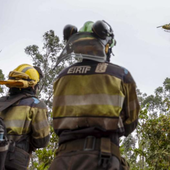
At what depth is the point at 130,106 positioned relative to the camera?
86.0 inches

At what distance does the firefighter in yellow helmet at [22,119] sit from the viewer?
10.5 feet

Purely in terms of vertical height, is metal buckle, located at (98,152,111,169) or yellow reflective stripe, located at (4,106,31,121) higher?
yellow reflective stripe, located at (4,106,31,121)

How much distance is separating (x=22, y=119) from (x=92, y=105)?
149 centimetres

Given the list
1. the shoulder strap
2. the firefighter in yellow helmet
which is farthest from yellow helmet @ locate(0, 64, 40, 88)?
the shoulder strap

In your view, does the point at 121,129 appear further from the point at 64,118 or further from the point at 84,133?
the point at 64,118

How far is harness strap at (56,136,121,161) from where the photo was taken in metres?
1.89

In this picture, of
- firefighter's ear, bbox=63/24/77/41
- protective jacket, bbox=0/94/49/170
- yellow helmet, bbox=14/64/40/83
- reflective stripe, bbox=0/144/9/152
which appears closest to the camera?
firefighter's ear, bbox=63/24/77/41

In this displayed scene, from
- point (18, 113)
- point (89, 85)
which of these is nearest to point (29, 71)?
point (18, 113)

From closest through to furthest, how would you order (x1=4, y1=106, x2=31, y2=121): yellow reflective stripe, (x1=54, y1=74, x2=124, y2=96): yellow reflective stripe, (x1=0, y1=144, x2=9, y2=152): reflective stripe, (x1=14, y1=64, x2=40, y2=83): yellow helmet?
(x1=54, y1=74, x2=124, y2=96): yellow reflective stripe
(x1=0, y1=144, x2=9, y2=152): reflective stripe
(x1=4, y1=106, x2=31, y2=121): yellow reflective stripe
(x1=14, y1=64, x2=40, y2=83): yellow helmet

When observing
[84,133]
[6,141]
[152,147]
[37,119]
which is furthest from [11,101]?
[152,147]

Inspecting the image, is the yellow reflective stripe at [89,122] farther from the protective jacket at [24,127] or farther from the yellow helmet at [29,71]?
the yellow helmet at [29,71]

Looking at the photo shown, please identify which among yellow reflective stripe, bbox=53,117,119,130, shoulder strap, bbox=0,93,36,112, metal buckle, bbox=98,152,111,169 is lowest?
metal buckle, bbox=98,152,111,169

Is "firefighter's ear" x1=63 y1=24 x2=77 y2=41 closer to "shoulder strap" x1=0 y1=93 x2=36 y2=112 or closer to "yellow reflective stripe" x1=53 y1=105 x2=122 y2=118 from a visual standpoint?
"yellow reflective stripe" x1=53 y1=105 x2=122 y2=118

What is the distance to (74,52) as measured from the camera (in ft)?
7.52
